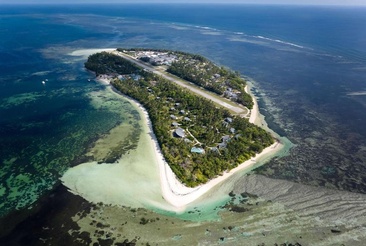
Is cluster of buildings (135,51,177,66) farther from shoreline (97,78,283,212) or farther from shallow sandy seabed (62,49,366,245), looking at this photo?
shallow sandy seabed (62,49,366,245)

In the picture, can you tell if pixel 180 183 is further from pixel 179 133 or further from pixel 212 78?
pixel 212 78

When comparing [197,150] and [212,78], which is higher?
[212,78]

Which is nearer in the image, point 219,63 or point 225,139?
point 225,139

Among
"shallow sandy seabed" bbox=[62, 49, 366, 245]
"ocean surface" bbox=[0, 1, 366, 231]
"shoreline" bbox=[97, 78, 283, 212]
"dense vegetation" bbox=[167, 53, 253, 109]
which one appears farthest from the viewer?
"dense vegetation" bbox=[167, 53, 253, 109]

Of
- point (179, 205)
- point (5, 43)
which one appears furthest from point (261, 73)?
point (5, 43)

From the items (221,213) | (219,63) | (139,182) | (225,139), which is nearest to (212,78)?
(219,63)

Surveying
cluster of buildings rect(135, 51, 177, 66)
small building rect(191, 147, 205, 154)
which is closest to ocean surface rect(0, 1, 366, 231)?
small building rect(191, 147, 205, 154)
